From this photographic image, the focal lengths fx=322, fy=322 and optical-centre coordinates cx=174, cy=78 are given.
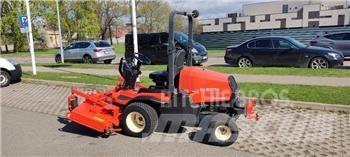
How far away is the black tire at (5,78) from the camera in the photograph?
36.6ft

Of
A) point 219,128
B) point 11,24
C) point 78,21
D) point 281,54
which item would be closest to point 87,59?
point 281,54

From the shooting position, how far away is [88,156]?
456cm

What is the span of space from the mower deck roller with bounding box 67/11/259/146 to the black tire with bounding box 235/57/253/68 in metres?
8.96

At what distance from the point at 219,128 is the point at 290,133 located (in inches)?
50.4

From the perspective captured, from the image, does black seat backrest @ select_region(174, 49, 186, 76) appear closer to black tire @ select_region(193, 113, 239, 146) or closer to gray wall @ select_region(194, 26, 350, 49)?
black tire @ select_region(193, 113, 239, 146)

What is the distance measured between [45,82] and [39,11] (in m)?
32.5

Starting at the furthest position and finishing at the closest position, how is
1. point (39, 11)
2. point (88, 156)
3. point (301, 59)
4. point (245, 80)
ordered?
point (39, 11)
point (301, 59)
point (245, 80)
point (88, 156)

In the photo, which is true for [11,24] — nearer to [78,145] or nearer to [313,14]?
[78,145]

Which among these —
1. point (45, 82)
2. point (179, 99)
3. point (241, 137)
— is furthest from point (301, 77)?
point (45, 82)

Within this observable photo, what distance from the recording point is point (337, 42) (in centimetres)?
1589

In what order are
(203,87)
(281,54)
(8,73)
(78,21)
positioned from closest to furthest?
(203,87)
(8,73)
(281,54)
(78,21)

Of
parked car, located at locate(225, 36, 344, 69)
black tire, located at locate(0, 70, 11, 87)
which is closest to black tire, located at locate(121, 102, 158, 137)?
black tire, located at locate(0, 70, 11, 87)

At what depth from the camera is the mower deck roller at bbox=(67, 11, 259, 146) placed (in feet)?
16.1

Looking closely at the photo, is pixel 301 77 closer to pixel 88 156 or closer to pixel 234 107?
pixel 234 107
